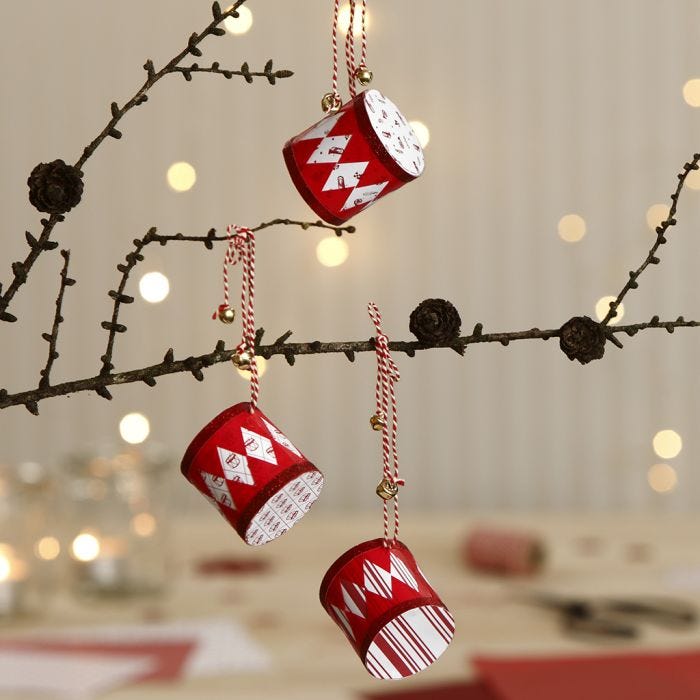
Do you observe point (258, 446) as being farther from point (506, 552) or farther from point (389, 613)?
point (506, 552)

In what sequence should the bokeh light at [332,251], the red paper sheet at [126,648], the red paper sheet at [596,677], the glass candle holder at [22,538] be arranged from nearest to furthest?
1. the red paper sheet at [596,677]
2. the red paper sheet at [126,648]
3. the glass candle holder at [22,538]
4. the bokeh light at [332,251]

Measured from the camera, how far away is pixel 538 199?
1.71m

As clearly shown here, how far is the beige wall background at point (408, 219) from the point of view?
1.68 metres

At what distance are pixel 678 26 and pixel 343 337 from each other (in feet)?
2.56

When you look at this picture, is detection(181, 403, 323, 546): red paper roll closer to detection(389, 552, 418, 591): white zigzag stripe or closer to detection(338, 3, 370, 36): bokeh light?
detection(389, 552, 418, 591): white zigzag stripe

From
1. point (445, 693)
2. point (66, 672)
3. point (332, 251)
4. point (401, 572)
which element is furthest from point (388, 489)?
point (332, 251)

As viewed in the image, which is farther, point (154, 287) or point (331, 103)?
point (154, 287)

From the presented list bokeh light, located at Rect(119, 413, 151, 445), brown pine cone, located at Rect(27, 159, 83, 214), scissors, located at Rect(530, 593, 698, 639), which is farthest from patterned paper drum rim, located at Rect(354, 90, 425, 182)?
bokeh light, located at Rect(119, 413, 151, 445)

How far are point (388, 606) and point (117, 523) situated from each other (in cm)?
78

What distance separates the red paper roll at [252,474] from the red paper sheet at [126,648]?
549 millimetres

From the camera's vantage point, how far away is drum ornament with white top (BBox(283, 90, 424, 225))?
1.36ft

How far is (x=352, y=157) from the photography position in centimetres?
42

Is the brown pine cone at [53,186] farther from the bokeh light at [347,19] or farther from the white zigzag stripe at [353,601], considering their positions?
the bokeh light at [347,19]

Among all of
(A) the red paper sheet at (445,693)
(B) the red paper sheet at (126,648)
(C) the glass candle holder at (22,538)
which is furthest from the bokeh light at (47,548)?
(A) the red paper sheet at (445,693)
